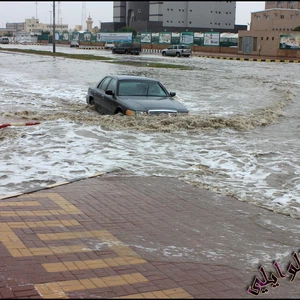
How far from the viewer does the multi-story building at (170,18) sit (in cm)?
6579

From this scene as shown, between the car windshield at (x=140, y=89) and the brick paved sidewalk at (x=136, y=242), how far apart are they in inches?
237

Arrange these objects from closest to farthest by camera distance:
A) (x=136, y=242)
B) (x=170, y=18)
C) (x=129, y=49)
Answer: (x=136, y=242) → (x=129, y=49) → (x=170, y=18)

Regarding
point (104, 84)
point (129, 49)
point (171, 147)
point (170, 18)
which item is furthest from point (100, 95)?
point (170, 18)

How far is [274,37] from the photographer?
63188mm

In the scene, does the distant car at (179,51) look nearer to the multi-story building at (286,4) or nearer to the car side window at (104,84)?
the multi-story building at (286,4)

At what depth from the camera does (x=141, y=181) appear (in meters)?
8.23

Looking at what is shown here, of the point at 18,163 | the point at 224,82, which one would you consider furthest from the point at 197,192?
the point at 224,82

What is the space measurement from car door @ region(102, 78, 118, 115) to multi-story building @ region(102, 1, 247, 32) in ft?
131

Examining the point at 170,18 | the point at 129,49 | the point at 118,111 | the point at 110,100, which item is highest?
the point at 170,18

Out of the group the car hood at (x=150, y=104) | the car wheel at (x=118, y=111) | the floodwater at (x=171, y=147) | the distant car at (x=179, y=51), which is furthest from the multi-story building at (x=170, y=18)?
the car wheel at (x=118, y=111)

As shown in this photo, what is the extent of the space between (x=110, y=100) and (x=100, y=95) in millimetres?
1053

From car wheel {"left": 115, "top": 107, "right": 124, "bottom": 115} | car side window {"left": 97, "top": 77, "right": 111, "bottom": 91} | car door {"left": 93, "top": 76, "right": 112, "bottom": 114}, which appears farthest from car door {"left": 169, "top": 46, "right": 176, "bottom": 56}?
car wheel {"left": 115, "top": 107, "right": 124, "bottom": 115}

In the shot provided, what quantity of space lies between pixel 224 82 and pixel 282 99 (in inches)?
297

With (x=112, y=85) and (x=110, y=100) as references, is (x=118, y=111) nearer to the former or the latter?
(x=110, y=100)
